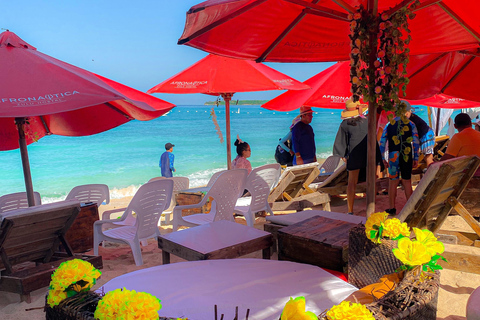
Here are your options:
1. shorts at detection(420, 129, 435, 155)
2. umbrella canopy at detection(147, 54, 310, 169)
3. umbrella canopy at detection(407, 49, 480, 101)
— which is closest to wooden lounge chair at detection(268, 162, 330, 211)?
umbrella canopy at detection(147, 54, 310, 169)

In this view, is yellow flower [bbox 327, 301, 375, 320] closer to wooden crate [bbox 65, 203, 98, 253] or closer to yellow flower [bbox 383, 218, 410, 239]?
yellow flower [bbox 383, 218, 410, 239]

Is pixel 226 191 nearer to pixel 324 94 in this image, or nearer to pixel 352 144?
pixel 352 144

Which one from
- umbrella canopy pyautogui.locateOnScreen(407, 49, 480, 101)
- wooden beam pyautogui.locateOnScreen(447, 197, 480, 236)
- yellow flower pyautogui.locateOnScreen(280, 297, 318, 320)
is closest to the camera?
yellow flower pyautogui.locateOnScreen(280, 297, 318, 320)

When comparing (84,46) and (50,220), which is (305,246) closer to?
(50,220)

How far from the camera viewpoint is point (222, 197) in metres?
4.72

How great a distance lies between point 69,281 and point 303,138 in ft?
18.5

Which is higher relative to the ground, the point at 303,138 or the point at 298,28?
the point at 298,28

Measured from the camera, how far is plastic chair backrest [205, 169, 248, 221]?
461 centimetres

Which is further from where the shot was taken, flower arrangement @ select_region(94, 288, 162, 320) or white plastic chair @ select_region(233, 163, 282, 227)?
white plastic chair @ select_region(233, 163, 282, 227)

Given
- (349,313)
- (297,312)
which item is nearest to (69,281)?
(297,312)

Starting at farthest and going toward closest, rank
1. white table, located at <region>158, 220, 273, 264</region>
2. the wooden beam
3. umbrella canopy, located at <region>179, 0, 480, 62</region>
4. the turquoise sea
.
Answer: the turquoise sea < the wooden beam < white table, located at <region>158, 220, 273, 264</region> < umbrella canopy, located at <region>179, 0, 480, 62</region>

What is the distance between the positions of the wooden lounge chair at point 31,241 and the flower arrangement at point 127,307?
2.59m

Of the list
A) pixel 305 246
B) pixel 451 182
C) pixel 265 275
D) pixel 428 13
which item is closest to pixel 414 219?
pixel 451 182

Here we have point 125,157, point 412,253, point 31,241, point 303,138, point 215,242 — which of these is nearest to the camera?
point 412,253
